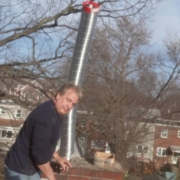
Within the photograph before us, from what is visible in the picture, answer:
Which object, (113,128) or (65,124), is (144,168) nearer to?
(113,128)

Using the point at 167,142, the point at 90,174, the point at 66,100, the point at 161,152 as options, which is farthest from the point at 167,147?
the point at 66,100

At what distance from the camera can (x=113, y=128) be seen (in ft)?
57.7

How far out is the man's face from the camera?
296 cm

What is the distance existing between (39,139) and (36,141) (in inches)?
0.9

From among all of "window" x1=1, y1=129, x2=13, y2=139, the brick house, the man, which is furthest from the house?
the brick house

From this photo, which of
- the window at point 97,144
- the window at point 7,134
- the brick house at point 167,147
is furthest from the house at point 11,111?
the brick house at point 167,147

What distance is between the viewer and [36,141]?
2889 millimetres

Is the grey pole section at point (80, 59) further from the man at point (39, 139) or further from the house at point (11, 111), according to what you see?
the house at point (11, 111)

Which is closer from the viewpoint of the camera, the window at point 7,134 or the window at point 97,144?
the window at point 7,134

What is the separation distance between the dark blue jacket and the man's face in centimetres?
4

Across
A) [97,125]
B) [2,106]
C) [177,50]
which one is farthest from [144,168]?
[2,106]

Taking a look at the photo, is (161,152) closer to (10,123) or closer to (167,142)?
(167,142)

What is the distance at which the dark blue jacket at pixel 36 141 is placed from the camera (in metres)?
2.90

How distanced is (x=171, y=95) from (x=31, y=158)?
76.2 feet
